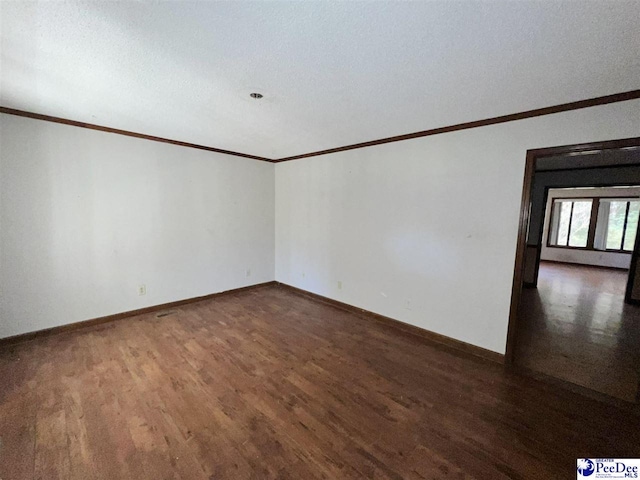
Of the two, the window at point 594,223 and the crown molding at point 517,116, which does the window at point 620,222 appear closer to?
the window at point 594,223

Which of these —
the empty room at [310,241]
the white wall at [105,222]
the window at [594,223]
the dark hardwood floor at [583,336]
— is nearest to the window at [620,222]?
the window at [594,223]

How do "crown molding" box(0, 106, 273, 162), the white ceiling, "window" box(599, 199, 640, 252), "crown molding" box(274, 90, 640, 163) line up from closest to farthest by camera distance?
the white ceiling, "crown molding" box(274, 90, 640, 163), "crown molding" box(0, 106, 273, 162), "window" box(599, 199, 640, 252)

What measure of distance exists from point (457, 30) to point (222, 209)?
146 inches

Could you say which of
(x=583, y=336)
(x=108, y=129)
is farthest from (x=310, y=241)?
(x=583, y=336)

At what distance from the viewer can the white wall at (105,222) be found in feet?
8.70

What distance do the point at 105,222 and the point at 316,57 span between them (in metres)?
3.15

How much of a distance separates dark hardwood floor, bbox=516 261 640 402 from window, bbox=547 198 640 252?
9.19ft

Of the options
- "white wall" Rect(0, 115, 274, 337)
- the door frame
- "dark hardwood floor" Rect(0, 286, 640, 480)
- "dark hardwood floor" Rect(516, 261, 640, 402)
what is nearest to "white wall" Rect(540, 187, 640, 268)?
"dark hardwood floor" Rect(516, 261, 640, 402)

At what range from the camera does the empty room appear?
55.6 inches

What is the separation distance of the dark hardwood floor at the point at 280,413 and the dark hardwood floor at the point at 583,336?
428 millimetres

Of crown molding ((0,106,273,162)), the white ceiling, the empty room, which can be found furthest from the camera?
crown molding ((0,106,273,162))

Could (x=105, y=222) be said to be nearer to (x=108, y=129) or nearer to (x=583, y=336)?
(x=108, y=129)

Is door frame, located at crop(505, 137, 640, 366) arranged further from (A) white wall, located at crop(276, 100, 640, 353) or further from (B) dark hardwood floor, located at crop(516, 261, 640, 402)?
(B) dark hardwood floor, located at crop(516, 261, 640, 402)

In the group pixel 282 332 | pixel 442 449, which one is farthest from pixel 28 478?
pixel 442 449
